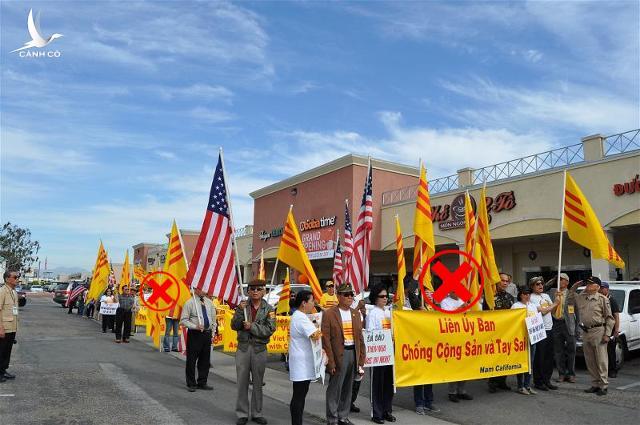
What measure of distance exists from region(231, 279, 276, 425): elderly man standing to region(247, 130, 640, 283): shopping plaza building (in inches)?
533

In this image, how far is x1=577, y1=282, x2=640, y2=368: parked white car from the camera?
1069 centimetres

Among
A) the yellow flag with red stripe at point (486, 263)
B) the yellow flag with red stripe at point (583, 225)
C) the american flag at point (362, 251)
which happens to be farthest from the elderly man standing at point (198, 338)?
the yellow flag with red stripe at point (583, 225)

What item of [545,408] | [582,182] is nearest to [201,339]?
[545,408]

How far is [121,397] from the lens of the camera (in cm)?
756

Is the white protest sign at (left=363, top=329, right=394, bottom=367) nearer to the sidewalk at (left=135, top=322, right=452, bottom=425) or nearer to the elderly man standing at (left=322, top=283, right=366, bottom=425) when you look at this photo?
the elderly man standing at (left=322, top=283, right=366, bottom=425)

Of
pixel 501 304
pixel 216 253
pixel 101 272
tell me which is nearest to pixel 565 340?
pixel 501 304

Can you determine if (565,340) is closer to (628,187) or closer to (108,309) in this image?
(628,187)

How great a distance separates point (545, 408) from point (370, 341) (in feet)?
9.53

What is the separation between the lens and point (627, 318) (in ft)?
35.9

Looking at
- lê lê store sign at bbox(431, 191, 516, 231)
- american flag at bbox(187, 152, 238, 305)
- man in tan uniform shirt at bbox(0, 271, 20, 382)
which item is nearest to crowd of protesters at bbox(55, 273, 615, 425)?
american flag at bbox(187, 152, 238, 305)

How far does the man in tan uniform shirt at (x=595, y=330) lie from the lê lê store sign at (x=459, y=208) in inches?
459

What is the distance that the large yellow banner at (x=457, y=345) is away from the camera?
23.4 ft

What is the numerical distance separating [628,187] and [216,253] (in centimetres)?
1417

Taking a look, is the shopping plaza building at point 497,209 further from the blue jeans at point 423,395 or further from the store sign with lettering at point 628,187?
the blue jeans at point 423,395
